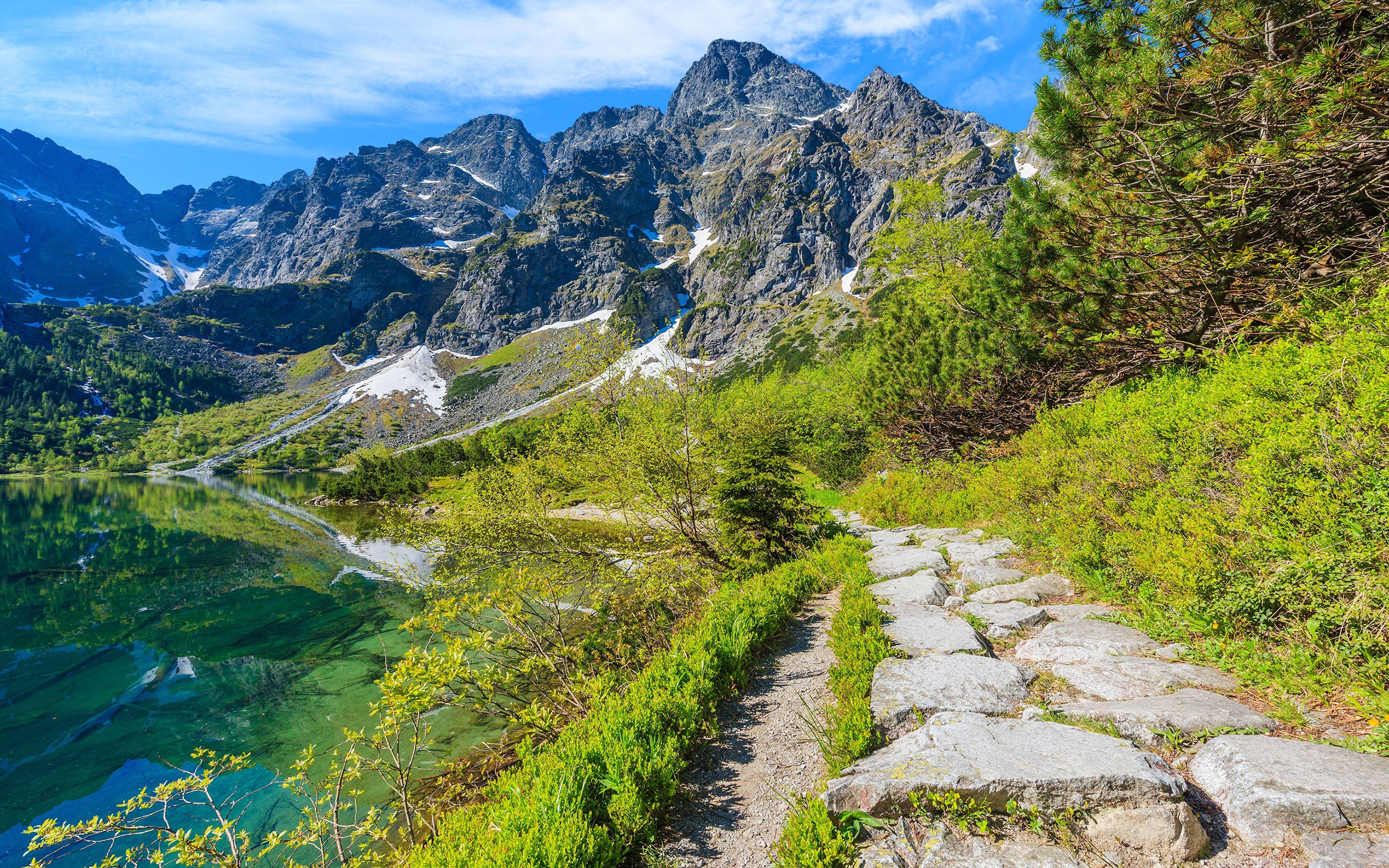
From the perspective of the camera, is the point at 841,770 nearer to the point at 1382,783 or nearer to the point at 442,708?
the point at 1382,783

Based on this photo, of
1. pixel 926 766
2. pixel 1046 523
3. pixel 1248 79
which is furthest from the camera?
pixel 1046 523

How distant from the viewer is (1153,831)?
293 cm

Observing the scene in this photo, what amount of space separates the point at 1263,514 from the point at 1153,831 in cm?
311

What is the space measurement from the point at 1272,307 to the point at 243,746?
17668mm

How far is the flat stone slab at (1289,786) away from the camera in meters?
2.63

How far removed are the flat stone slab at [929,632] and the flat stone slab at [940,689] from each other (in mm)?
397

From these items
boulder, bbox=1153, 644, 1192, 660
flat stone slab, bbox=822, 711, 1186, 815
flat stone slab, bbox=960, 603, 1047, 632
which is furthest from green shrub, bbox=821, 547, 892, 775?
boulder, bbox=1153, 644, 1192, 660

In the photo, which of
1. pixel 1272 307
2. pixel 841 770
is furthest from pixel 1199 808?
pixel 1272 307

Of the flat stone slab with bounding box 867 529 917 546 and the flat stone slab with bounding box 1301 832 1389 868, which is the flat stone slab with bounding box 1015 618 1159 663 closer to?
the flat stone slab with bounding box 1301 832 1389 868

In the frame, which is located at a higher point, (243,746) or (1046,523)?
(1046,523)

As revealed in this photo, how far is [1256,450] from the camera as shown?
14.7 feet

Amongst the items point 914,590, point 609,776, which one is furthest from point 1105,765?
point 914,590

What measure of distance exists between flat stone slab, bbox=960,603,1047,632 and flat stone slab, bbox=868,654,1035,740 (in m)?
1.16

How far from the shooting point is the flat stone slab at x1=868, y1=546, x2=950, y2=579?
945 centimetres
